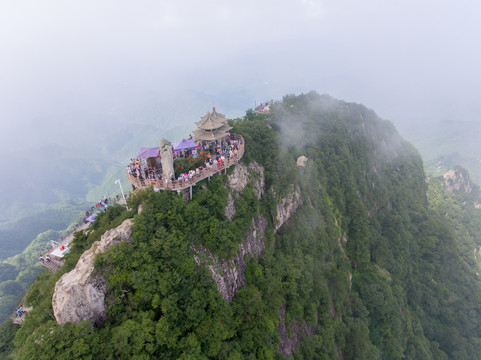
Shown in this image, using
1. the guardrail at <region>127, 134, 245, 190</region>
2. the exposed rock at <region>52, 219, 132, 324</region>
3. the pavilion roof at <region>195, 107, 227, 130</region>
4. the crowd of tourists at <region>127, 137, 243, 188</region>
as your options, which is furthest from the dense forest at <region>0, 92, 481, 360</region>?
the pavilion roof at <region>195, 107, 227, 130</region>

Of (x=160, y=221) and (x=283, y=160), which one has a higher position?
(x=160, y=221)

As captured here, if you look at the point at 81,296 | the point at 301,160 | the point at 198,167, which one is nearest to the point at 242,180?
the point at 198,167

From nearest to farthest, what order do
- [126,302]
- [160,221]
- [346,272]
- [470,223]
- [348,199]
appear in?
1. [126,302]
2. [160,221]
3. [346,272]
4. [348,199]
5. [470,223]

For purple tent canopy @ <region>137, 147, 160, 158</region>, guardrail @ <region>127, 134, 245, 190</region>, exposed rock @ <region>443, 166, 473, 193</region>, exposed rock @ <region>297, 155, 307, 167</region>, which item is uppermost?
purple tent canopy @ <region>137, 147, 160, 158</region>

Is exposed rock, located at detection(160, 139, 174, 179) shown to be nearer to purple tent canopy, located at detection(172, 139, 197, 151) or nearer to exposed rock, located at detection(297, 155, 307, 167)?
purple tent canopy, located at detection(172, 139, 197, 151)

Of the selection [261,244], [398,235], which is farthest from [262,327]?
[398,235]

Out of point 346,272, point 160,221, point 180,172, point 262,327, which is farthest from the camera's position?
point 346,272

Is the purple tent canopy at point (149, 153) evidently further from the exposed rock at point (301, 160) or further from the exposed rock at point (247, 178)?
the exposed rock at point (301, 160)

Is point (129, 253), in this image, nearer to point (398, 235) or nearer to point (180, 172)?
point (180, 172)
